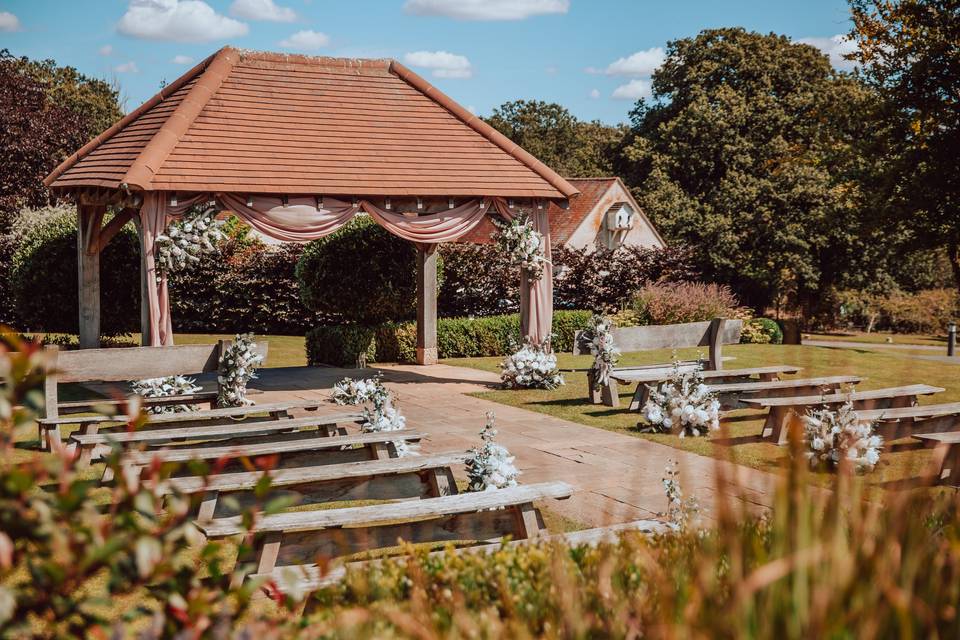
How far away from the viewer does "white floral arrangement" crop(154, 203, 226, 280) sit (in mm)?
12414

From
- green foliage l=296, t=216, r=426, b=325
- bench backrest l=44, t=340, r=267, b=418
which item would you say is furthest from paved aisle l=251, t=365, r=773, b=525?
bench backrest l=44, t=340, r=267, b=418

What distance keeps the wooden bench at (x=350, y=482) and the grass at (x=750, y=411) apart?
6.61ft

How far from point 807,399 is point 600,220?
2564 centimetres

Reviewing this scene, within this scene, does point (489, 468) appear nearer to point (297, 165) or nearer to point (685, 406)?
point (685, 406)

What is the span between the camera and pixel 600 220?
34375 mm

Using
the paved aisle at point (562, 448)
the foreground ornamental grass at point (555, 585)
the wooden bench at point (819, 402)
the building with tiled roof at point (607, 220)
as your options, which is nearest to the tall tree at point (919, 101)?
the building with tiled roof at point (607, 220)

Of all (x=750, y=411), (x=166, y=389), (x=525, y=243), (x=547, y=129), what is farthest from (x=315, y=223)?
(x=547, y=129)

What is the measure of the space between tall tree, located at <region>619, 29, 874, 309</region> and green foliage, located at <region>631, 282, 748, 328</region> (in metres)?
12.8

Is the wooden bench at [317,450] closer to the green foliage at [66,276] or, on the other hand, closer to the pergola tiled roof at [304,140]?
the pergola tiled roof at [304,140]

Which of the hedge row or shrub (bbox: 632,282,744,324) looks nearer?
the hedge row

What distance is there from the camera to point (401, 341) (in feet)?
58.1

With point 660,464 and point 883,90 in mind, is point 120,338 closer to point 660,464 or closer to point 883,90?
point 660,464

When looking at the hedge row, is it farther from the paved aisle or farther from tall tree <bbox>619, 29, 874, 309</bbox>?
tall tree <bbox>619, 29, 874, 309</bbox>

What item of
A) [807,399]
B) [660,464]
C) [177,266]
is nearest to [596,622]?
[660,464]
